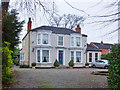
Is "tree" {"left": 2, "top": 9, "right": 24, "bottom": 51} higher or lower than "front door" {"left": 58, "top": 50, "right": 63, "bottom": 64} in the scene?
higher

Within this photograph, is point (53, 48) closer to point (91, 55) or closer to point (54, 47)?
point (54, 47)

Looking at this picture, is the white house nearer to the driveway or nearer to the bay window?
the bay window

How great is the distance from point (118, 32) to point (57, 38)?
1786cm

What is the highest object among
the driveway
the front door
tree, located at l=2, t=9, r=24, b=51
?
tree, located at l=2, t=9, r=24, b=51

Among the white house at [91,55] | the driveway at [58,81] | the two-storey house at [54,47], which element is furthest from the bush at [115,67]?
the white house at [91,55]

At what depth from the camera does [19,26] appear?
1208 cm

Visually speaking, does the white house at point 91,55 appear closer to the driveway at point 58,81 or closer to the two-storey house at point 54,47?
the two-storey house at point 54,47

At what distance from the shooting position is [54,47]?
22.2 meters

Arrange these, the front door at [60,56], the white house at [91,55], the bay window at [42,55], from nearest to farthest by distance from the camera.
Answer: the bay window at [42,55], the front door at [60,56], the white house at [91,55]

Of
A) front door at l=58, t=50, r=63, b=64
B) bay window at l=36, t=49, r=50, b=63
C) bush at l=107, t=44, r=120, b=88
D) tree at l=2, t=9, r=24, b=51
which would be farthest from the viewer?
front door at l=58, t=50, r=63, b=64

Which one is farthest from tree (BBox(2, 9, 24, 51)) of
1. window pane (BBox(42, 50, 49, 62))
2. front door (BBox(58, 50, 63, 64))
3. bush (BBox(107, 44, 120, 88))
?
front door (BBox(58, 50, 63, 64))

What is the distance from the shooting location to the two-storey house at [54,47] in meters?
21.0

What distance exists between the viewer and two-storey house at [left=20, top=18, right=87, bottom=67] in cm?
2105

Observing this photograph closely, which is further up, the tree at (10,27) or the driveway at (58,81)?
the tree at (10,27)
